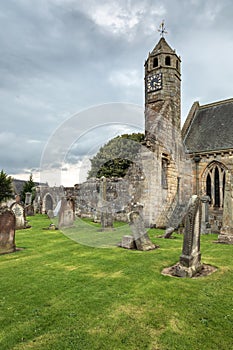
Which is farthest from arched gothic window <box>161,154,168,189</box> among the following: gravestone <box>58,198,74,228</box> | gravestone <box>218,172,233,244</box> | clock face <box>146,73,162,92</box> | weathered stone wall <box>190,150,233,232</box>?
clock face <box>146,73,162,92</box>

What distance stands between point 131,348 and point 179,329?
2.68 ft

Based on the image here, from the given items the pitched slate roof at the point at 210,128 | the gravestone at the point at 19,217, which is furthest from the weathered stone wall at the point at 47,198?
the pitched slate roof at the point at 210,128

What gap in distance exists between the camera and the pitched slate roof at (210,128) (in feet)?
57.1

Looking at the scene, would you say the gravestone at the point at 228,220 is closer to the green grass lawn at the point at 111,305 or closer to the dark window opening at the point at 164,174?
the green grass lawn at the point at 111,305

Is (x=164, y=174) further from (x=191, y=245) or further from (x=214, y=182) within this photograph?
(x=191, y=245)

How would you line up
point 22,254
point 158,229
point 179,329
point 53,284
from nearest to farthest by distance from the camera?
point 179,329 < point 53,284 < point 22,254 < point 158,229

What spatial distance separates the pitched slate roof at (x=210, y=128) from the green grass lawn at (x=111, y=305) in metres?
12.6

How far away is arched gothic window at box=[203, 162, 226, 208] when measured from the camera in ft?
55.3

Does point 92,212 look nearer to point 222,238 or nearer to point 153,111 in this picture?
point 153,111

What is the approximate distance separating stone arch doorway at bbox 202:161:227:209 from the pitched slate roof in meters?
1.40

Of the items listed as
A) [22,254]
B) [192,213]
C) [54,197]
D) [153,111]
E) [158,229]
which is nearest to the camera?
[192,213]

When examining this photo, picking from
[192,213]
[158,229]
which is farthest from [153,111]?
[192,213]

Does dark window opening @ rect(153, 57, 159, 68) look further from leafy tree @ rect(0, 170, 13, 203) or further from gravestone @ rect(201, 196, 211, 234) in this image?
leafy tree @ rect(0, 170, 13, 203)

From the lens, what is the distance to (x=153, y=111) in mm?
17391
